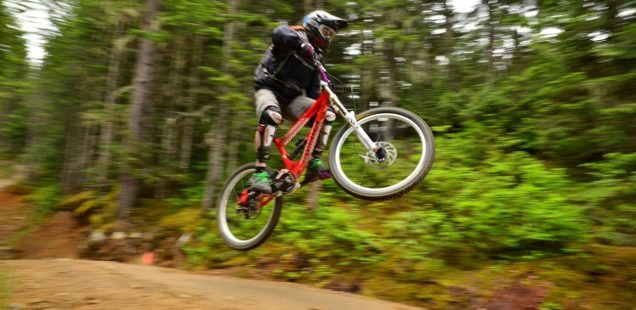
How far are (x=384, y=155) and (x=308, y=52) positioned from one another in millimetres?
1063

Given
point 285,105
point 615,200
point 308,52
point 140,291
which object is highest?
point 308,52

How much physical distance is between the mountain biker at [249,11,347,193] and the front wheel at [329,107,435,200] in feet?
0.78

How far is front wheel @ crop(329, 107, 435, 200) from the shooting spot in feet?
11.6

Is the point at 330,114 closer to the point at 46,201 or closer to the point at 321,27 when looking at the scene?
the point at 321,27

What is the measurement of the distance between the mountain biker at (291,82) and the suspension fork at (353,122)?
0.18m

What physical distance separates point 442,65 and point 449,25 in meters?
0.79

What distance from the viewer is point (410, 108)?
8.32 metres

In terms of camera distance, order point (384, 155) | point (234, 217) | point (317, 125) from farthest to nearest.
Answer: point (234, 217) < point (317, 125) < point (384, 155)

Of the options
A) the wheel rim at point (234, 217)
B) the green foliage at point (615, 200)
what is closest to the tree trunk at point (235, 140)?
the wheel rim at point (234, 217)

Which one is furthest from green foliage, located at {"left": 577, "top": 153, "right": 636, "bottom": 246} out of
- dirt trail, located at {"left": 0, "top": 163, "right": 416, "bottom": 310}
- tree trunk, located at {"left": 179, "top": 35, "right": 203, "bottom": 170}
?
tree trunk, located at {"left": 179, "top": 35, "right": 203, "bottom": 170}

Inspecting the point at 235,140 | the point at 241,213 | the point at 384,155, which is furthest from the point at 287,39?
the point at 235,140

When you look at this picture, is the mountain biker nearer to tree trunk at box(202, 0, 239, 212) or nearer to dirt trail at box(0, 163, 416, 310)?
dirt trail at box(0, 163, 416, 310)

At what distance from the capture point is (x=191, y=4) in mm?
5715

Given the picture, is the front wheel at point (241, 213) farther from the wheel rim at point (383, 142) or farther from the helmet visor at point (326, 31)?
the helmet visor at point (326, 31)
